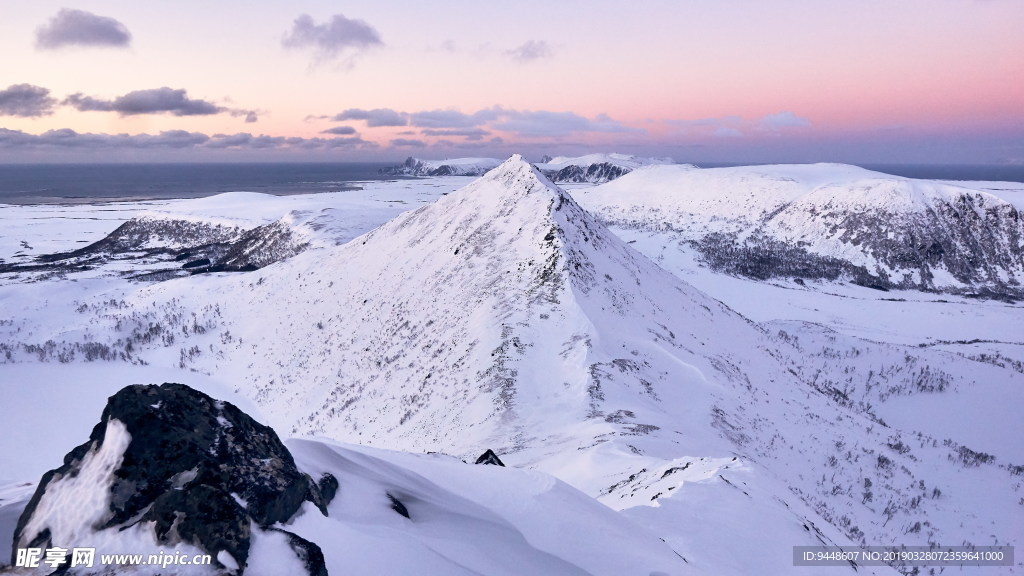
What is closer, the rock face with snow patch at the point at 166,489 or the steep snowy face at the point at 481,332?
the rock face with snow patch at the point at 166,489

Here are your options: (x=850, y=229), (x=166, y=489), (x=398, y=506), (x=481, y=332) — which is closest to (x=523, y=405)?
(x=481, y=332)

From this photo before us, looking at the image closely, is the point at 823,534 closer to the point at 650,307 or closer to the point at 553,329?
the point at 553,329

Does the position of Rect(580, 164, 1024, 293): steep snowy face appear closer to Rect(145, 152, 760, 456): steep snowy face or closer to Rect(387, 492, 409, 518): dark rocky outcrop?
Rect(145, 152, 760, 456): steep snowy face

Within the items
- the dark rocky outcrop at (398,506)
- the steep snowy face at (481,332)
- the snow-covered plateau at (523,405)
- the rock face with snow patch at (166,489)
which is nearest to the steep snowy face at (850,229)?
the snow-covered plateau at (523,405)

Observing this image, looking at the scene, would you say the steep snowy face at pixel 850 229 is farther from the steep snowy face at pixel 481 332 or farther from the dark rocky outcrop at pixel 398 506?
the dark rocky outcrop at pixel 398 506

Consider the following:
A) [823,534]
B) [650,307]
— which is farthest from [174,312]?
[823,534]
